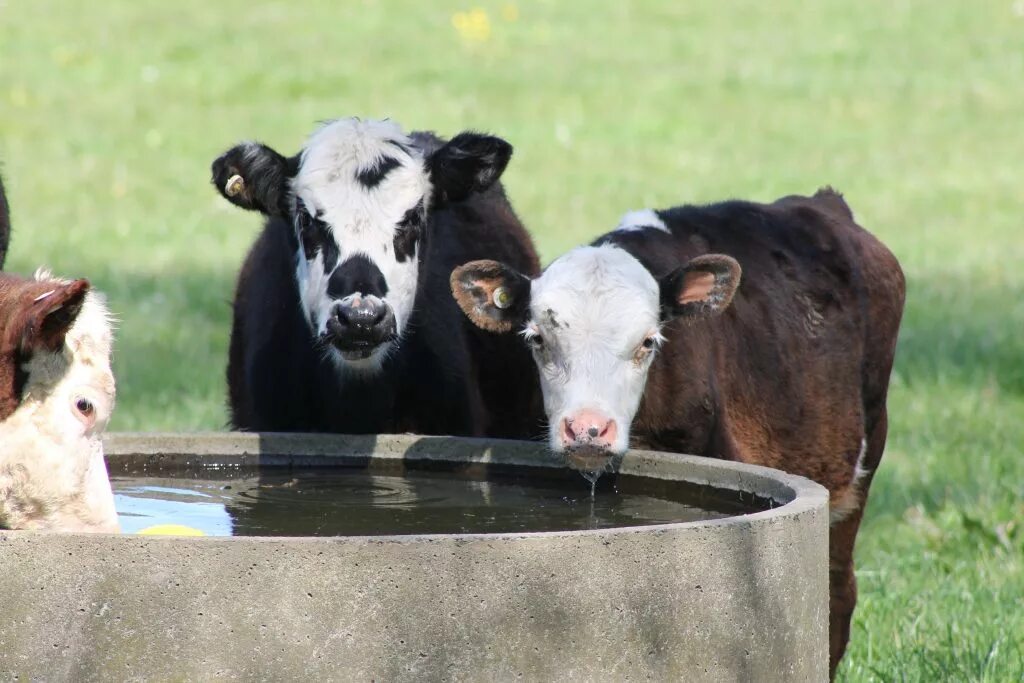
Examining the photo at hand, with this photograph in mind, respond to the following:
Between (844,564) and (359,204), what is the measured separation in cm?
244

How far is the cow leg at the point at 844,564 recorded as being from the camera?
647 centimetres

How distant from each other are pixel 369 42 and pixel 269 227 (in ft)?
57.4

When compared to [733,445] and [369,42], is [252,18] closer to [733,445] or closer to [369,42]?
[369,42]

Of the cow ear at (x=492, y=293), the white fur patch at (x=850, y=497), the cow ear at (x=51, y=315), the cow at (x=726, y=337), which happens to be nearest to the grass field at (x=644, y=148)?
the white fur patch at (x=850, y=497)

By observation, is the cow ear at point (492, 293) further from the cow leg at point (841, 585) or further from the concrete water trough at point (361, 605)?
the concrete water trough at point (361, 605)

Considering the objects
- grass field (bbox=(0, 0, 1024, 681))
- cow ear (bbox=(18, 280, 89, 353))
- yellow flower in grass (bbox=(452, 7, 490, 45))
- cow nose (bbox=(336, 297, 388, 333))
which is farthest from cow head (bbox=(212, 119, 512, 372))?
yellow flower in grass (bbox=(452, 7, 490, 45))

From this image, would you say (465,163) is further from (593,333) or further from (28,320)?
(28,320)

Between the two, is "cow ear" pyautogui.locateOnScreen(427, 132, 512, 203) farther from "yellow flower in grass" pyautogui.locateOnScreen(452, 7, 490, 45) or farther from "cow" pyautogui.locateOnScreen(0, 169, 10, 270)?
"yellow flower in grass" pyautogui.locateOnScreen(452, 7, 490, 45)

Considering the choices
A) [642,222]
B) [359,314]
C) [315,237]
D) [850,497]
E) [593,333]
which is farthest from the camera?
[850,497]

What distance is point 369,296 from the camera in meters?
5.84

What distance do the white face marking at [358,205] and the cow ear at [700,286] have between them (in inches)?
38.1

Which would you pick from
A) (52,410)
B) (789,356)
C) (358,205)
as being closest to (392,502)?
(52,410)

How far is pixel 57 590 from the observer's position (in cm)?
347

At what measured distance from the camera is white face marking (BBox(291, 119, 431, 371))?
237 inches
